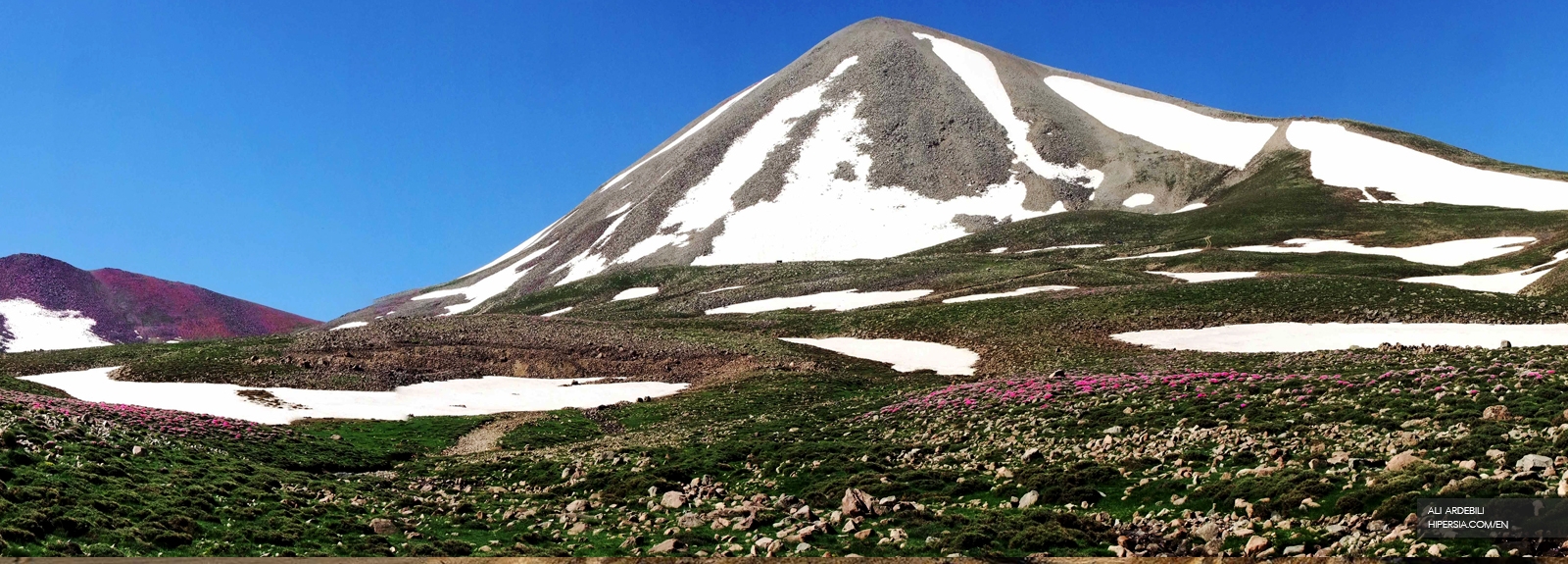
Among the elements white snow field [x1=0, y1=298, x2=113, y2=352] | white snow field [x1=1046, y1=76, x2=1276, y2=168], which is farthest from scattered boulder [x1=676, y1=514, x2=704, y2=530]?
white snow field [x1=1046, y1=76, x2=1276, y2=168]

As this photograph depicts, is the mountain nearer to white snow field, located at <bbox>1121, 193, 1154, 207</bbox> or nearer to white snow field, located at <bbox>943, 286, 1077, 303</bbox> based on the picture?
white snow field, located at <bbox>943, 286, 1077, 303</bbox>

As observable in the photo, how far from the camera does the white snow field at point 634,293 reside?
342ft

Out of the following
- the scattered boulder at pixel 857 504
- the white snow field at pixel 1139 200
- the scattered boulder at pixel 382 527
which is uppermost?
the white snow field at pixel 1139 200

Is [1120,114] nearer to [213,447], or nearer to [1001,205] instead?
[1001,205]

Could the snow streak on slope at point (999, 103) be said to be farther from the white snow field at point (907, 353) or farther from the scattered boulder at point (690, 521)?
the scattered boulder at point (690, 521)

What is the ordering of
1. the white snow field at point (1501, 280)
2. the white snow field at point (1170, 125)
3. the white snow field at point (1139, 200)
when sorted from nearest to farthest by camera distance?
the white snow field at point (1501, 280) < the white snow field at point (1139, 200) < the white snow field at point (1170, 125)

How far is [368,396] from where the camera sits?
4588 cm

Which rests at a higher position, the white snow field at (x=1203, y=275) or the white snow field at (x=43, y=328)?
the white snow field at (x=43, y=328)

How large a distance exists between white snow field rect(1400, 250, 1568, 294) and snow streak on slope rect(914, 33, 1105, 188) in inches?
2737

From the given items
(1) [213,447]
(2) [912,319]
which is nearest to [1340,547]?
(1) [213,447]

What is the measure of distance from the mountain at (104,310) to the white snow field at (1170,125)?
134842 millimetres

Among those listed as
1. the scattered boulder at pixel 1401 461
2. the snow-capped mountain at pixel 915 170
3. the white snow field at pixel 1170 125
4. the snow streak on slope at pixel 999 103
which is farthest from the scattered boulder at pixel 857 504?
the white snow field at pixel 1170 125

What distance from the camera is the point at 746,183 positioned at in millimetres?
148125

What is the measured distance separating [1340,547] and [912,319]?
163 feet
